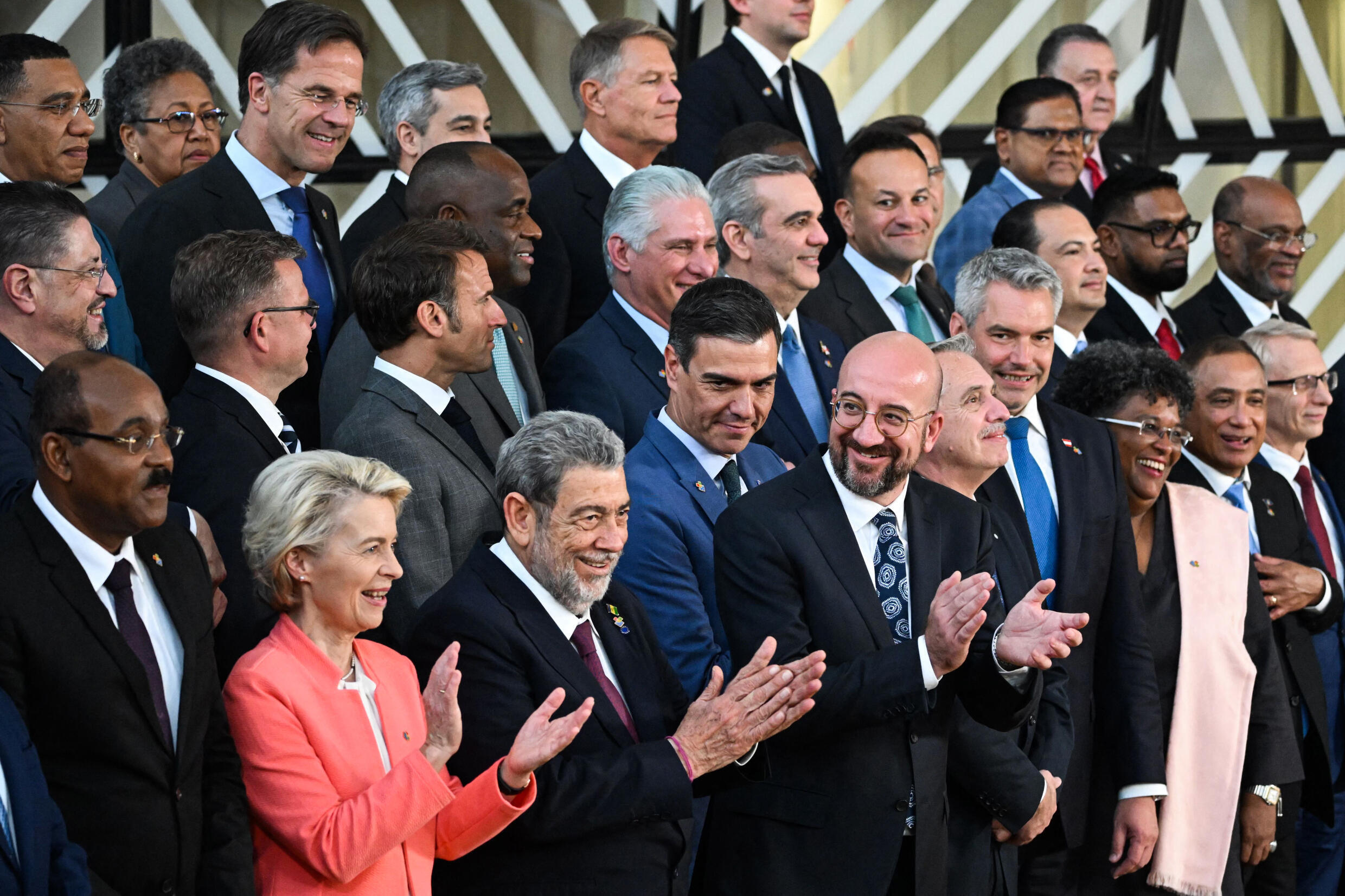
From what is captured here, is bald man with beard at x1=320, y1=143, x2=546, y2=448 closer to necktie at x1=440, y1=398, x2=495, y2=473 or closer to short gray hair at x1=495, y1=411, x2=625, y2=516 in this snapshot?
necktie at x1=440, y1=398, x2=495, y2=473

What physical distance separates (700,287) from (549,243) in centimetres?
101

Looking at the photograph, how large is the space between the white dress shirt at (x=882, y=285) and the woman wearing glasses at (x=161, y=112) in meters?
2.09

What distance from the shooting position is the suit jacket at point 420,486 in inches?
A: 142

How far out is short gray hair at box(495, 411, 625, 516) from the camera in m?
3.38

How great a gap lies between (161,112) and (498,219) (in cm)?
148

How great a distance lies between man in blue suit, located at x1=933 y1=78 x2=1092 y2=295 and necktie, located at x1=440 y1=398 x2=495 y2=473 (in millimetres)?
2909

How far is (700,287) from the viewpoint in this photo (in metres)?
4.14

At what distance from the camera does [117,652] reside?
9.50 feet

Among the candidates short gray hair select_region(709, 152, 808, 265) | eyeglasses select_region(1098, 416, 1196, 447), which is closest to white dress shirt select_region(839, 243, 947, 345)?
short gray hair select_region(709, 152, 808, 265)

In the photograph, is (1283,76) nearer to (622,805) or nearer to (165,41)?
(165,41)

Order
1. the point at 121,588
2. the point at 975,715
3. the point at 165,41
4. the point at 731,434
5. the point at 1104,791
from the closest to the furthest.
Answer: the point at 121,588 → the point at 975,715 → the point at 731,434 → the point at 1104,791 → the point at 165,41

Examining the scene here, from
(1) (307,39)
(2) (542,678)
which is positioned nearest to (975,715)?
(2) (542,678)

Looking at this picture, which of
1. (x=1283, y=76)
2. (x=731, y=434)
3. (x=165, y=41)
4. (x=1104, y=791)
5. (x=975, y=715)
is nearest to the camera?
(x=975, y=715)

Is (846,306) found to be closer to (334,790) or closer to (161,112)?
(161,112)
